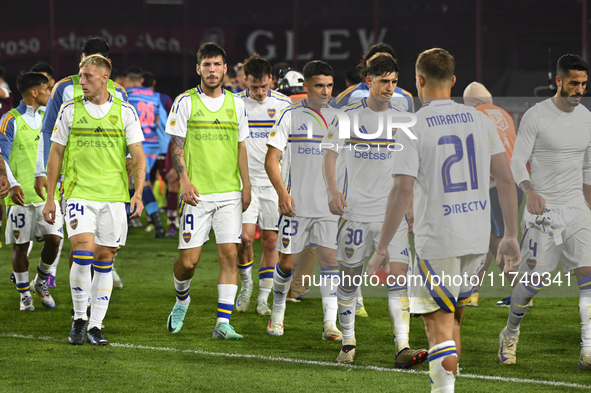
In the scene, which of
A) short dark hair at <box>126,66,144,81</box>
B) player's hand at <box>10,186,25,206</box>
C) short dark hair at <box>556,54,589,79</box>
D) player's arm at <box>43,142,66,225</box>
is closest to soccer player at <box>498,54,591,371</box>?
short dark hair at <box>556,54,589,79</box>

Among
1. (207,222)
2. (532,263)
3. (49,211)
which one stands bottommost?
(532,263)

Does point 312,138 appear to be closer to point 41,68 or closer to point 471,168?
point 471,168

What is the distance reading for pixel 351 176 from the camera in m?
5.65

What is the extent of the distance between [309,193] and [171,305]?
7.04ft

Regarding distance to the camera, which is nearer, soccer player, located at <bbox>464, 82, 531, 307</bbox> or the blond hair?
the blond hair

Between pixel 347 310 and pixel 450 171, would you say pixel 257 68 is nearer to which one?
pixel 347 310

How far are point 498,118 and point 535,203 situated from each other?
5.85 ft

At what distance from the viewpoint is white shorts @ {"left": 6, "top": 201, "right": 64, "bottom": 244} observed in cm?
722

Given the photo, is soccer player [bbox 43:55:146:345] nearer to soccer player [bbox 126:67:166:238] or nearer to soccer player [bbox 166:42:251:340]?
soccer player [bbox 166:42:251:340]

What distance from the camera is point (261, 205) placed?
7441 millimetres

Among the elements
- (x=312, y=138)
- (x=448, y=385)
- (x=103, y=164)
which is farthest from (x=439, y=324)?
(x=103, y=164)

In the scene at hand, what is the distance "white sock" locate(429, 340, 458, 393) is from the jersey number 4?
30.5 inches

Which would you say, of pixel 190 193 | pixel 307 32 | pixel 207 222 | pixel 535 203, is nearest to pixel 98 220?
pixel 190 193

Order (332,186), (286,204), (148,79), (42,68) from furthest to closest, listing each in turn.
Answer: (148,79) → (42,68) → (286,204) → (332,186)
